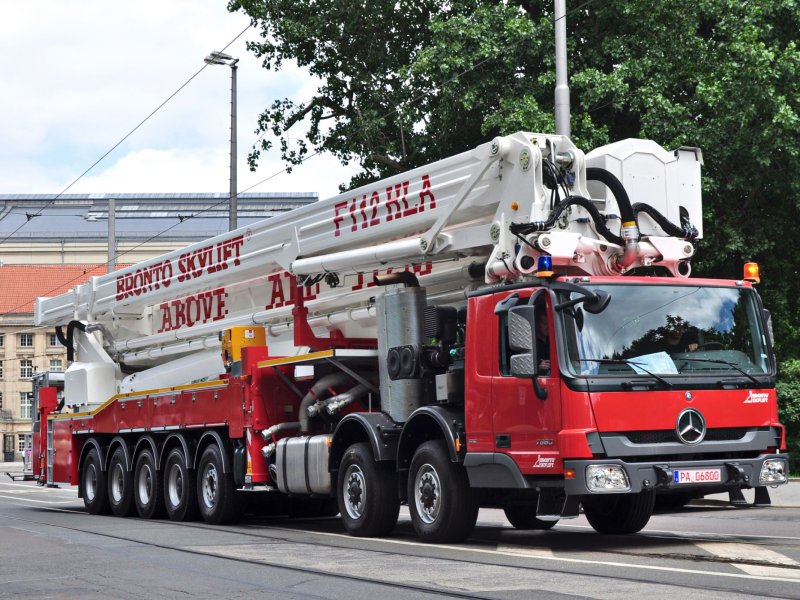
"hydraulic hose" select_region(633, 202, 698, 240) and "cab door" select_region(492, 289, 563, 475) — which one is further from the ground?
"hydraulic hose" select_region(633, 202, 698, 240)

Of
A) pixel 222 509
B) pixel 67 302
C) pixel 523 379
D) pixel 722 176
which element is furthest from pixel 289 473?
pixel 722 176

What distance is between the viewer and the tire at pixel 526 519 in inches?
576

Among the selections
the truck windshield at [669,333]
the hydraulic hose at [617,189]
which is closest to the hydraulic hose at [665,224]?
the hydraulic hose at [617,189]

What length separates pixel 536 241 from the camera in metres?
11.5

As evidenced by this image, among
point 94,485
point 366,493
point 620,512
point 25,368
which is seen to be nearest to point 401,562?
point 366,493

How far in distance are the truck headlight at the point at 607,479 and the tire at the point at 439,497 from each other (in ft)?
5.61

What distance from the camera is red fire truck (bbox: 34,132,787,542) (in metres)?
11.0

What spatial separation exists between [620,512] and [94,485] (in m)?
9.67

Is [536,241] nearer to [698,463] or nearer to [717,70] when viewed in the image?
[698,463]

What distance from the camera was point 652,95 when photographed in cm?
2305

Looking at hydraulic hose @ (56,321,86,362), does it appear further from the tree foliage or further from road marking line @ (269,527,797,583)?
road marking line @ (269,527,797,583)

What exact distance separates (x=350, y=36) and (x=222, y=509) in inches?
596

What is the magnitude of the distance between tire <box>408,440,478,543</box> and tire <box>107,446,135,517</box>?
750cm

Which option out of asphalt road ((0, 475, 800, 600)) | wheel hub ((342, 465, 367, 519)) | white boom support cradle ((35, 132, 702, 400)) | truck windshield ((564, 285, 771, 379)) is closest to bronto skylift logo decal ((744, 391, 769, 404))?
truck windshield ((564, 285, 771, 379))
